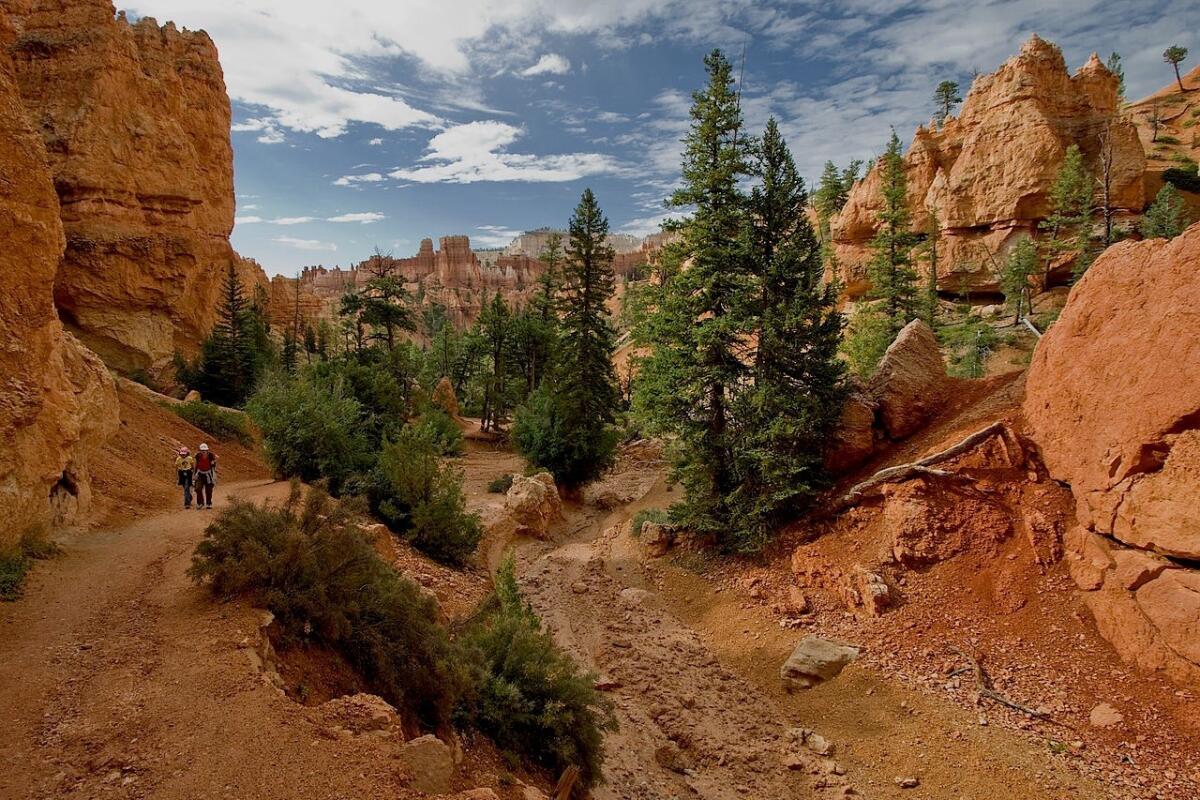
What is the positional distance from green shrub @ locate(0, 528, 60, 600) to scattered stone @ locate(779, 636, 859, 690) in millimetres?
11991

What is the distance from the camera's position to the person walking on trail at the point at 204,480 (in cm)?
1305

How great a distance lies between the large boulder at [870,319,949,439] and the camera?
14727 millimetres

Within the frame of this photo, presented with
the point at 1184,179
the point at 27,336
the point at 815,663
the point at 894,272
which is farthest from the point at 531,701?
the point at 1184,179

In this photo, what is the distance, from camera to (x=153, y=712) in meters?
5.05

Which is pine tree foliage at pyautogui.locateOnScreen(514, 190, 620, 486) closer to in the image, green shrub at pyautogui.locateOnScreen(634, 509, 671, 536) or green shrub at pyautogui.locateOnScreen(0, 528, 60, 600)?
green shrub at pyautogui.locateOnScreen(634, 509, 671, 536)

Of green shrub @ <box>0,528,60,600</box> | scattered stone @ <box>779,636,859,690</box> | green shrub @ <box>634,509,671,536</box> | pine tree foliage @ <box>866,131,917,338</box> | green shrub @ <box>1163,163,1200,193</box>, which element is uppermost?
green shrub @ <box>1163,163,1200,193</box>

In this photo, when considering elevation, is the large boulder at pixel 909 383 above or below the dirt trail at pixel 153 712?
above

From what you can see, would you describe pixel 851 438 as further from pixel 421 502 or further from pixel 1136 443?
pixel 421 502

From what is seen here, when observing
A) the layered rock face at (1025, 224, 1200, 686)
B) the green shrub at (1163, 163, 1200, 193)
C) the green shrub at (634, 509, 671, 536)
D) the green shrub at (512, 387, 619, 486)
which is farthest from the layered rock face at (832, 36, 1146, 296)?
the layered rock face at (1025, 224, 1200, 686)

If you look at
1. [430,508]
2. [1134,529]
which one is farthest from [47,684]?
[1134,529]

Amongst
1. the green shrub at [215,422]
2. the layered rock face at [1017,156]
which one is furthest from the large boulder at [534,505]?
the layered rock face at [1017,156]

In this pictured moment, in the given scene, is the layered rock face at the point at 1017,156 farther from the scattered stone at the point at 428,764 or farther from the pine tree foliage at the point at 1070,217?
the scattered stone at the point at 428,764

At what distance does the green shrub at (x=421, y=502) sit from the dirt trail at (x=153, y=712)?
7475 mm

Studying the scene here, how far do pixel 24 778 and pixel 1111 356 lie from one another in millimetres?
15346
